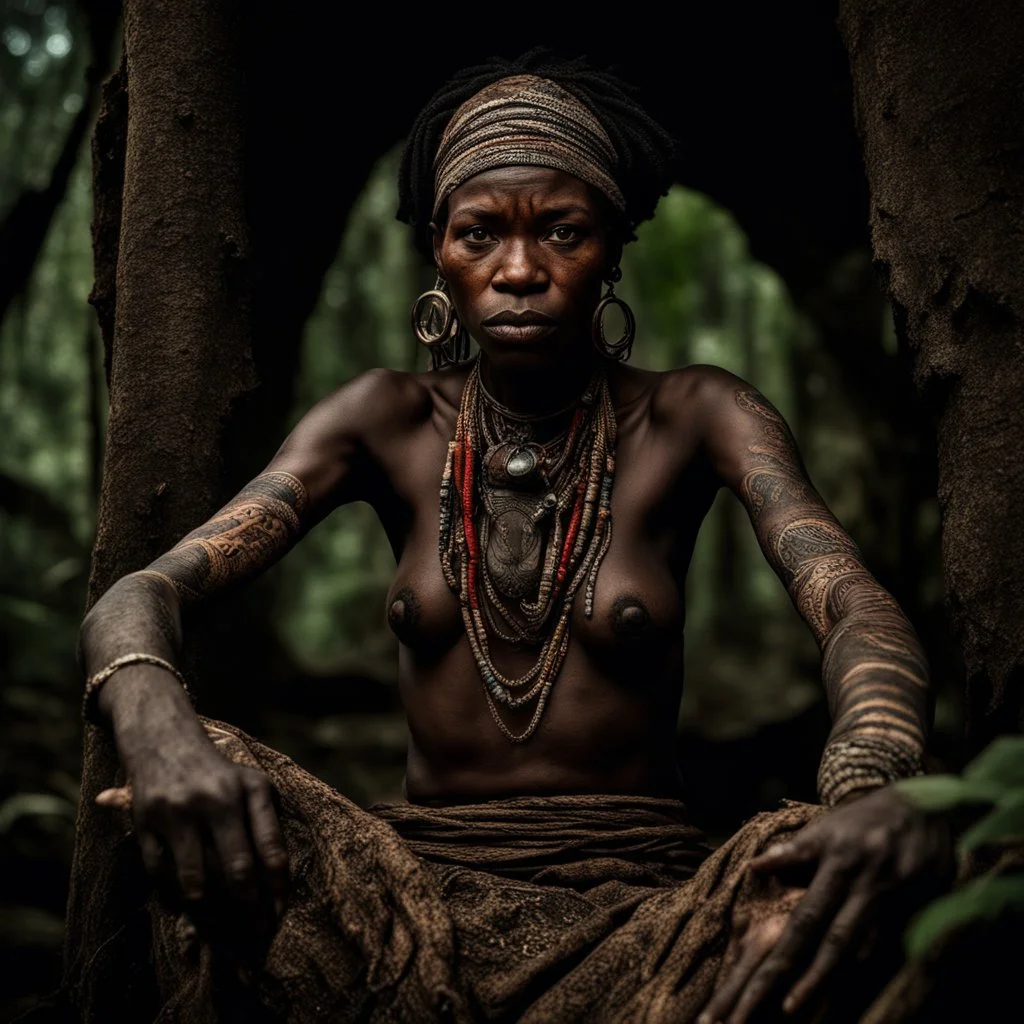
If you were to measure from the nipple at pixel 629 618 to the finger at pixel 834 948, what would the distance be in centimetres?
137

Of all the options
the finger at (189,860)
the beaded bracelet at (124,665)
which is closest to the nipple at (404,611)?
the beaded bracelet at (124,665)

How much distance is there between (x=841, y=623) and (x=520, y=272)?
4.33ft

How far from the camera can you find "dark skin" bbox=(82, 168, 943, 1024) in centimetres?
299

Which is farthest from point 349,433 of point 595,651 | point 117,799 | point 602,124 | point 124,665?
point 117,799

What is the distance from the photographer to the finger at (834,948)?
6.69 feet

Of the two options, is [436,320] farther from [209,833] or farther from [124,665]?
[209,833]

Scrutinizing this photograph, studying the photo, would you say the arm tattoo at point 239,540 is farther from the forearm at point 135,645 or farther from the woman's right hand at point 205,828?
the woman's right hand at point 205,828

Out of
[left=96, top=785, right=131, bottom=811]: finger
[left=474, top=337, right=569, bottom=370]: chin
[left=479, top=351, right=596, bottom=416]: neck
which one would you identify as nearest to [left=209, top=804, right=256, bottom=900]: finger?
[left=96, top=785, right=131, bottom=811]: finger

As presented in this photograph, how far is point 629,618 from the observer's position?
3.37m

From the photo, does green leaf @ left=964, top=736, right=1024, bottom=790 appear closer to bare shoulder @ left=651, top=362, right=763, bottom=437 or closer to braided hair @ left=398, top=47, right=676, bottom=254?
bare shoulder @ left=651, top=362, right=763, bottom=437

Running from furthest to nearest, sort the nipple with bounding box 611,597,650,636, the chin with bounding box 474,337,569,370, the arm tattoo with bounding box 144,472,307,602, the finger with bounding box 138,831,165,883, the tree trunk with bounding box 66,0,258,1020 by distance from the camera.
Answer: the tree trunk with bounding box 66,0,258,1020
the chin with bounding box 474,337,569,370
the nipple with bounding box 611,597,650,636
the arm tattoo with bounding box 144,472,307,602
the finger with bounding box 138,831,165,883

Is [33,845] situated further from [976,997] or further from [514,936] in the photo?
[976,997]

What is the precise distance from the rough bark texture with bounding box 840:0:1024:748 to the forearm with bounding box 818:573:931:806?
1.25 feet

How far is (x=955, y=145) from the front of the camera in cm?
308
